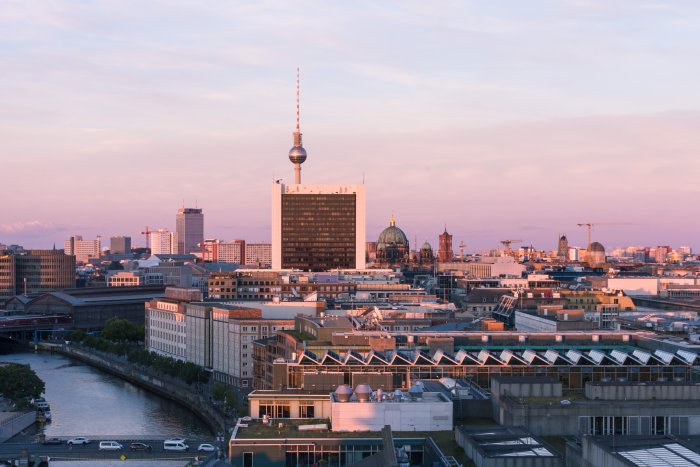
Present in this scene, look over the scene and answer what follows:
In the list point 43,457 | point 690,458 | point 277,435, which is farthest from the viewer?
point 43,457

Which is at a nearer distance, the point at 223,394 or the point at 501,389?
the point at 501,389

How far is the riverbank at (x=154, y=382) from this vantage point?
6157 cm

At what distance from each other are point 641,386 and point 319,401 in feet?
27.0

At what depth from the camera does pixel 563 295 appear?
85.6 meters

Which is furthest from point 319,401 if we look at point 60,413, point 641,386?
point 60,413

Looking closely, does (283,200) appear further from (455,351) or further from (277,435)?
(277,435)

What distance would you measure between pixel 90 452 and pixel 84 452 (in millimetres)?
457

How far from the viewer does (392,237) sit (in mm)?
190375

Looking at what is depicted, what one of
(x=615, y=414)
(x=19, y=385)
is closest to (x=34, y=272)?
(x=19, y=385)

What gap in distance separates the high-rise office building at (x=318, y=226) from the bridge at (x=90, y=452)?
77344mm

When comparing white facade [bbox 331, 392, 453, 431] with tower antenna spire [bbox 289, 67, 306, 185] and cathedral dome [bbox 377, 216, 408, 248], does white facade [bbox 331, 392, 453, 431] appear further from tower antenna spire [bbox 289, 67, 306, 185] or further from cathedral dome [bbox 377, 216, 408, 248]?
cathedral dome [bbox 377, 216, 408, 248]

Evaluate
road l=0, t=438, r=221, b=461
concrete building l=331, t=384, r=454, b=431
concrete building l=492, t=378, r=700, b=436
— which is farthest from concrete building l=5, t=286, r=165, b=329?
concrete building l=492, t=378, r=700, b=436

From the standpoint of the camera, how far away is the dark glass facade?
12400 centimetres

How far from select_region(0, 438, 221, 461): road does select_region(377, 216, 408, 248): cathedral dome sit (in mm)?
144147
